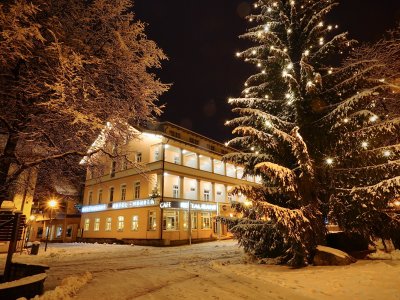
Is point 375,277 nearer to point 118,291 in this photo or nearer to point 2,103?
point 118,291

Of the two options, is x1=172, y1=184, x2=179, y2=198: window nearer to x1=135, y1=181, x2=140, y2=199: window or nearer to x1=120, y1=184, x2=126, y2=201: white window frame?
x1=135, y1=181, x2=140, y2=199: window

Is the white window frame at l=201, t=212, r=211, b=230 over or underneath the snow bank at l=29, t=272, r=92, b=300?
over

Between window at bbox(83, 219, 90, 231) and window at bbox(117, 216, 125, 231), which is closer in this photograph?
window at bbox(117, 216, 125, 231)

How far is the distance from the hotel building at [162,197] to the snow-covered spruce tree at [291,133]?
483 inches

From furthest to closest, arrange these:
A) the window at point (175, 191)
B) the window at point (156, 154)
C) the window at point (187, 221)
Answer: the window at point (156, 154) < the window at point (175, 191) < the window at point (187, 221)

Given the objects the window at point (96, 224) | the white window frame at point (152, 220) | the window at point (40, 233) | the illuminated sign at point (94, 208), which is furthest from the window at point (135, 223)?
the window at point (40, 233)

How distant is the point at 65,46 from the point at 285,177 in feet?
26.9

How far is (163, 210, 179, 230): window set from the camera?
88.1 feet

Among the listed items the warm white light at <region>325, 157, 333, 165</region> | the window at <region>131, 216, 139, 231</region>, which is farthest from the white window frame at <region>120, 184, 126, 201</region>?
the warm white light at <region>325, 157, 333, 165</region>

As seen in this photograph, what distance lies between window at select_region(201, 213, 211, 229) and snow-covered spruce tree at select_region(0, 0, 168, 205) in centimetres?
2350

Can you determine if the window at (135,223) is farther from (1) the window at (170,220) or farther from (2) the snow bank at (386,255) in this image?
(2) the snow bank at (386,255)

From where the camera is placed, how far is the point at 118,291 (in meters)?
6.91

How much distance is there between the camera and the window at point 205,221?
3120 centimetres

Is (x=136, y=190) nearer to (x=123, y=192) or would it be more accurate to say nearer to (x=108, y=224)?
(x=123, y=192)
